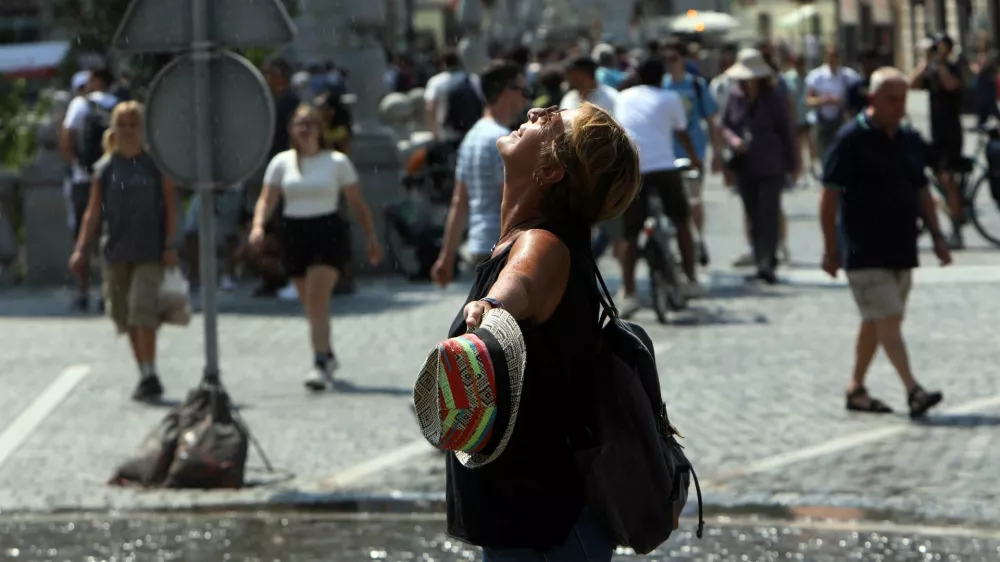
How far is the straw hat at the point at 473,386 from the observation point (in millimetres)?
3680

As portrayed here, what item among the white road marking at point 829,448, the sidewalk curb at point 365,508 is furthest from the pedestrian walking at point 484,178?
the white road marking at point 829,448

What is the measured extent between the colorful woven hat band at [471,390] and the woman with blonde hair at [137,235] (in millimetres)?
7847

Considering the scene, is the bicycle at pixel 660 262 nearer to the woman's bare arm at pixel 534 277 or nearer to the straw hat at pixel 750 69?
the straw hat at pixel 750 69

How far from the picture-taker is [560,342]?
13.2 ft

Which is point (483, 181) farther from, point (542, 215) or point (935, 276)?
point (935, 276)

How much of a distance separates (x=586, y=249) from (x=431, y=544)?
143 inches

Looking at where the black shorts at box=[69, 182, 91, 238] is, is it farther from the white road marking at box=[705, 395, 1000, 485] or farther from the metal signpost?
the white road marking at box=[705, 395, 1000, 485]

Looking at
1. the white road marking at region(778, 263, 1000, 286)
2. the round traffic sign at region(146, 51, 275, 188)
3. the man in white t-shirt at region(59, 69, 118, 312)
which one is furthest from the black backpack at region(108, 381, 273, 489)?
the white road marking at region(778, 263, 1000, 286)

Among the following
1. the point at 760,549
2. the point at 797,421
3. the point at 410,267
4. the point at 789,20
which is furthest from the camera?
the point at 789,20

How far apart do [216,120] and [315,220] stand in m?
2.65

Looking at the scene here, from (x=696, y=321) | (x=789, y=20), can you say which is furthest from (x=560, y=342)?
(x=789, y=20)

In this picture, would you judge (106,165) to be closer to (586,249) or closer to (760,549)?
(760,549)

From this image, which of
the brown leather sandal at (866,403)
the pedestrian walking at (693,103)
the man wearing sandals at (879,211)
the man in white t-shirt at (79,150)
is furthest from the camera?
the pedestrian walking at (693,103)

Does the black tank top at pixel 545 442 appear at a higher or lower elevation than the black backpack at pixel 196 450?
higher
